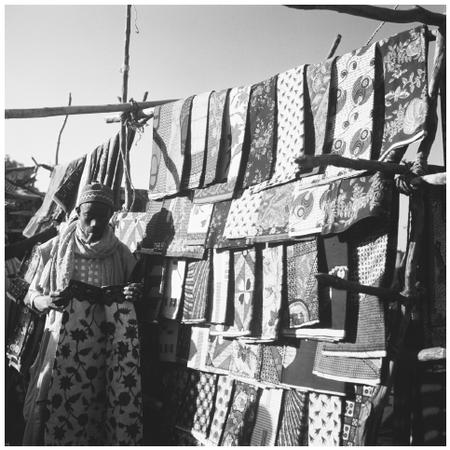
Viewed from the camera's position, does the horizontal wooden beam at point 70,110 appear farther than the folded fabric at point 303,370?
Yes

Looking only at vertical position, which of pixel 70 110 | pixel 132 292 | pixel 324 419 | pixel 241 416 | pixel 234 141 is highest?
pixel 70 110

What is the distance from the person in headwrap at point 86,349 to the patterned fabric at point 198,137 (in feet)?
2.36

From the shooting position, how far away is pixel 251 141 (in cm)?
354

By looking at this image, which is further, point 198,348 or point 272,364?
point 198,348

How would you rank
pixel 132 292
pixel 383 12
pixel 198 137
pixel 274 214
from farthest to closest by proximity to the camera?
pixel 198 137 → pixel 132 292 → pixel 274 214 → pixel 383 12

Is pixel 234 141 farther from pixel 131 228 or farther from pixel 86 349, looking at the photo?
pixel 86 349

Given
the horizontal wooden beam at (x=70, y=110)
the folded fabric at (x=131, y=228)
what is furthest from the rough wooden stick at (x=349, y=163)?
the horizontal wooden beam at (x=70, y=110)

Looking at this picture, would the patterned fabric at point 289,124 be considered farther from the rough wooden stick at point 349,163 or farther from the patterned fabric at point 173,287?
the patterned fabric at point 173,287

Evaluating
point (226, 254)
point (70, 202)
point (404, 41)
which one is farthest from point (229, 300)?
point (70, 202)

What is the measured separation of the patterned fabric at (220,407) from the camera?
11.1ft

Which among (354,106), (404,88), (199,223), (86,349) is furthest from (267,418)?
(404,88)

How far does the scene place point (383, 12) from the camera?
2.17m

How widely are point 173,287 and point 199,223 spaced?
1.89 feet

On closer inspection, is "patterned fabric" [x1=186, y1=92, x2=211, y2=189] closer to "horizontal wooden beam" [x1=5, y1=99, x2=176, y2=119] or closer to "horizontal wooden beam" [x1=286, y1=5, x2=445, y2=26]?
"horizontal wooden beam" [x1=5, y1=99, x2=176, y2=119]
